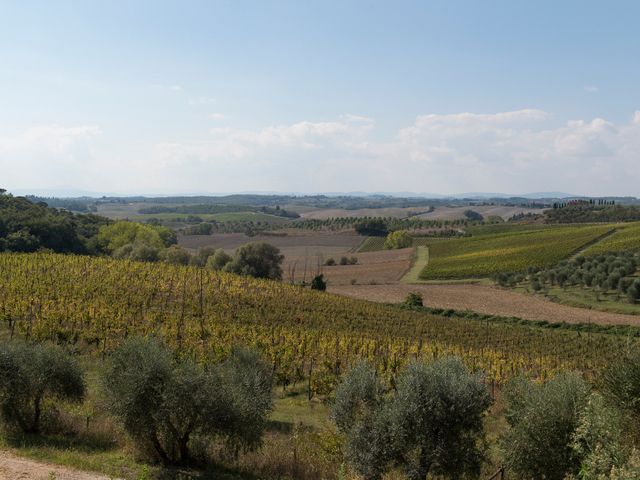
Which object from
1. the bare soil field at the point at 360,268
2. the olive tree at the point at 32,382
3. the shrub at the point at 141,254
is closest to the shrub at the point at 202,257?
the shrub at the point at 141,254

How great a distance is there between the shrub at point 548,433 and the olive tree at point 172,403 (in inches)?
346

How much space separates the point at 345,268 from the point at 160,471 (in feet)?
279

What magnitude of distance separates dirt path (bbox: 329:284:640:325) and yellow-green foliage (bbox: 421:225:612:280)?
1060 centimetres

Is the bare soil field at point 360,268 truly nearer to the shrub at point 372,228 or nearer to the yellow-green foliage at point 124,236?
the yellow-green foliage at point 124,236

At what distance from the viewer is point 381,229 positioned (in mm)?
175750

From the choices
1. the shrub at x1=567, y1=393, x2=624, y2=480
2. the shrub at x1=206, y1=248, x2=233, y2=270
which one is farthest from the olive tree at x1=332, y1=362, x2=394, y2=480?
the shrub at x1=206, y1=248, x2=233, y2=270

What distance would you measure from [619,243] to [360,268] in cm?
4626

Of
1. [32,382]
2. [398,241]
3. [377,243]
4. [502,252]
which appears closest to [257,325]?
[32,382]

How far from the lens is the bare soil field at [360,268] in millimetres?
91938

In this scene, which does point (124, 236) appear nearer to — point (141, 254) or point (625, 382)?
point (141, 254)

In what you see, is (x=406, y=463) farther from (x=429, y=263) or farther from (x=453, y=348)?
(x=429, y=263)

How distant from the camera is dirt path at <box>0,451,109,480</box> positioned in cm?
1634

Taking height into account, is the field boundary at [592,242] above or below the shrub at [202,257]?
above

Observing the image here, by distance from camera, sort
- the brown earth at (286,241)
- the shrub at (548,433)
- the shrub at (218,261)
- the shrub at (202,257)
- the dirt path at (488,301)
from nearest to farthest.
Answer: the shrub at (548,433) < the dirt path at (488,301) < the shrub at (218,261) < the shrub at (202,257) < the brown earth at (286,241)
